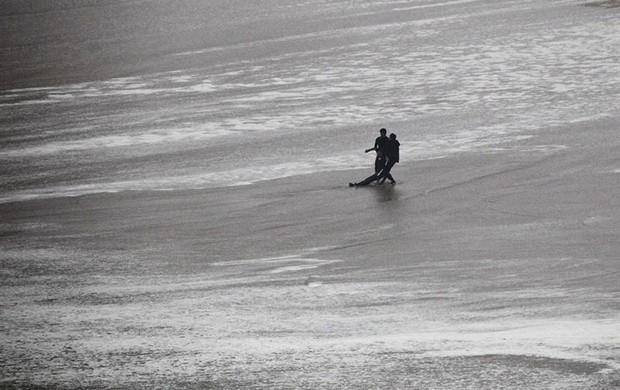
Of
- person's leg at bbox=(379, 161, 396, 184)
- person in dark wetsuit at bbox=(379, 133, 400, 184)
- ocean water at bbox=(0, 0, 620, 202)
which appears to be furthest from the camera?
ocean water at bbox=(0, 0, 620, 202)

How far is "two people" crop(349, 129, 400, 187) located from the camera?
26.6 metres

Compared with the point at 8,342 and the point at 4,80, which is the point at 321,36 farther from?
the point at 8,342

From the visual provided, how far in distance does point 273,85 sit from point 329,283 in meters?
27.3

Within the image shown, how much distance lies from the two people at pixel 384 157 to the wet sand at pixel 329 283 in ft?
1.62

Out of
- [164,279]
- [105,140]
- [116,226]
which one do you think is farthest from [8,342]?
[105,140]

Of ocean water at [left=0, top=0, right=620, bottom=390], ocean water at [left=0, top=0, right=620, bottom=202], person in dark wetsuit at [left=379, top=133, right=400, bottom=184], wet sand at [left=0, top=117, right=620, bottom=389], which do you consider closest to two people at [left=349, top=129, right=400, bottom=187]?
person in dark wetsuit at [left=379, top=133, right=400, bottom=184]

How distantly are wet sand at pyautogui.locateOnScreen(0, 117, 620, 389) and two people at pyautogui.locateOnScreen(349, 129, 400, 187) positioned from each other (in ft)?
1.62

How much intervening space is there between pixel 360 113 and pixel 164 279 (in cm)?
2022

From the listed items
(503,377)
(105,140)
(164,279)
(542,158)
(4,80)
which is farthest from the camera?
(4,80)

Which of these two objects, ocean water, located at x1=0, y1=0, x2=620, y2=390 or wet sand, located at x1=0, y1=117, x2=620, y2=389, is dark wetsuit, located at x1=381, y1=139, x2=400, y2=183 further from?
ocean water, located at x1=0, y1=0, x2=620, y2=390

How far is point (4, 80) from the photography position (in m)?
50.9

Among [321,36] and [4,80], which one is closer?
[4,80]

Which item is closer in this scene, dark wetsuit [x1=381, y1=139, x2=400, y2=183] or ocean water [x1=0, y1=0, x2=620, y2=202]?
dark wetsuit [x1=381, y1=139, x2=400, y2=183]

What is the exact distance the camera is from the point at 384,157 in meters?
27.0
